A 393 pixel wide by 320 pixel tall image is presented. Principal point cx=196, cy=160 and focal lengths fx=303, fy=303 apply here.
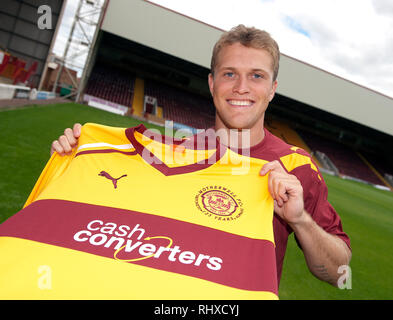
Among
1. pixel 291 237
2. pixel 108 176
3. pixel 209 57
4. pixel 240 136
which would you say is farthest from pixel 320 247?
pixel 209 57

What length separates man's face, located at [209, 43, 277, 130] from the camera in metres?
1.78

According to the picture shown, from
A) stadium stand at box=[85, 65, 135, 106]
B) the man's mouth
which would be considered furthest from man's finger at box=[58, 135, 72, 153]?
stadium stand at box=[85, 65, 135, 106]

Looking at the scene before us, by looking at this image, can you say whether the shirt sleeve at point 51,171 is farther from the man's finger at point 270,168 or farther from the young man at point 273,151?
the man's finger at point 270,168

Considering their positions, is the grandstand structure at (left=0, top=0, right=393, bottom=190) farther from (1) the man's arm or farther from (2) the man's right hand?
(1) the man's arm

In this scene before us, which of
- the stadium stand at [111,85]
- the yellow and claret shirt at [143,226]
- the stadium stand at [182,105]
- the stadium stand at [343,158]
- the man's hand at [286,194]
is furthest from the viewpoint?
the stadium stand at [343,158]

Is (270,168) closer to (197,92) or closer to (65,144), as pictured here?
(65,144)

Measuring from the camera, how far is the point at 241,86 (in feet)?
5.88

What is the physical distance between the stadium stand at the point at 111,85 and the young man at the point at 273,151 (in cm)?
2164

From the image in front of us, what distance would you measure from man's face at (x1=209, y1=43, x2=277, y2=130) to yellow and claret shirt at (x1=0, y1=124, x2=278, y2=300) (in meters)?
0.23

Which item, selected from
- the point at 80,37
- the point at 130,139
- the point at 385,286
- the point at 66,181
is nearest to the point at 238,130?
the point at 130,139

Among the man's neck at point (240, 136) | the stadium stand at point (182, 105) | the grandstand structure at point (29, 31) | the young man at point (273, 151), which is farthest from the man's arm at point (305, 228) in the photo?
the stadium stand at point (182, 105)

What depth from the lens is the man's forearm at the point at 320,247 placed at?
1.49 m

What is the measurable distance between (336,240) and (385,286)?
3590mm
